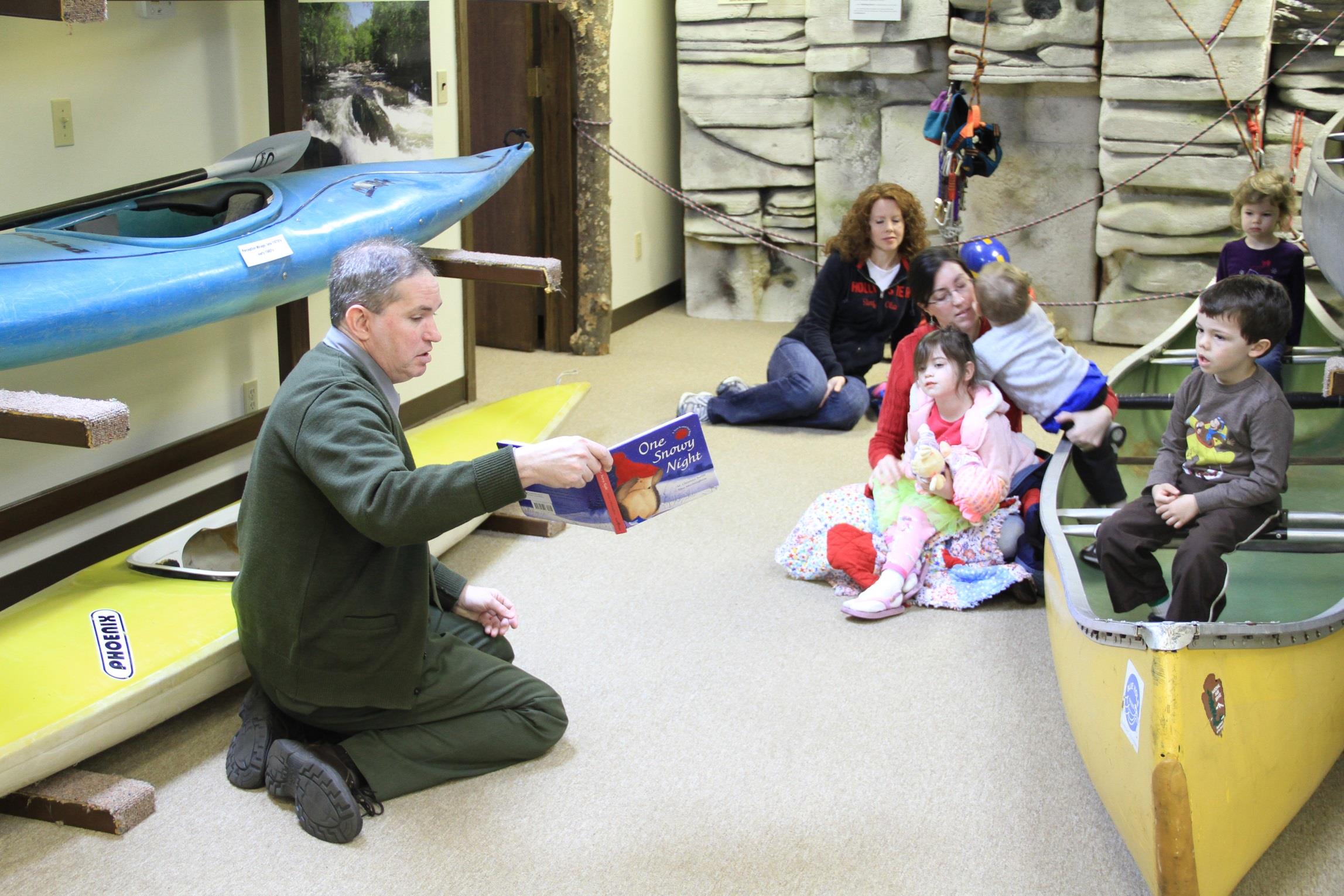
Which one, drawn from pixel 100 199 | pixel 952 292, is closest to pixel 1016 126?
pixel 952 292

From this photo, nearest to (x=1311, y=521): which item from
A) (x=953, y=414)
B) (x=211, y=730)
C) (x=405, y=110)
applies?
(x=953, y=414)

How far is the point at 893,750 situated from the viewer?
2.62m

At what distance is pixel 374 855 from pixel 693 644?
105 cm

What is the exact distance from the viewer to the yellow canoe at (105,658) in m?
2.32

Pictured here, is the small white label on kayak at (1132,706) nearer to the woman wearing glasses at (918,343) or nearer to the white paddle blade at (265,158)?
the woman wearing glasses at (918,343)

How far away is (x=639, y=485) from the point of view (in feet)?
7.48

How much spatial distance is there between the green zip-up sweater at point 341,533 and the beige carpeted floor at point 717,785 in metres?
0.28

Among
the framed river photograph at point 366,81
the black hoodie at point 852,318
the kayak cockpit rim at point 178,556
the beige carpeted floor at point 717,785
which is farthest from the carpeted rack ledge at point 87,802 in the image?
the black hoodie at point 852,318

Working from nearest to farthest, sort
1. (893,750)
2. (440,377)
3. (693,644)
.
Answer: (893,750), (693,644), (440,377)

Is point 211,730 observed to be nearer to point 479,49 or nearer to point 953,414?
point 953,414

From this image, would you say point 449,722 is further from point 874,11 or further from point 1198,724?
point 874,11

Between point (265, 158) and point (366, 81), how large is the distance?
94 centimetres

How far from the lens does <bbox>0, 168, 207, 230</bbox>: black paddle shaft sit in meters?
2.92

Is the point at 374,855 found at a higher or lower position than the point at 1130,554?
lower
